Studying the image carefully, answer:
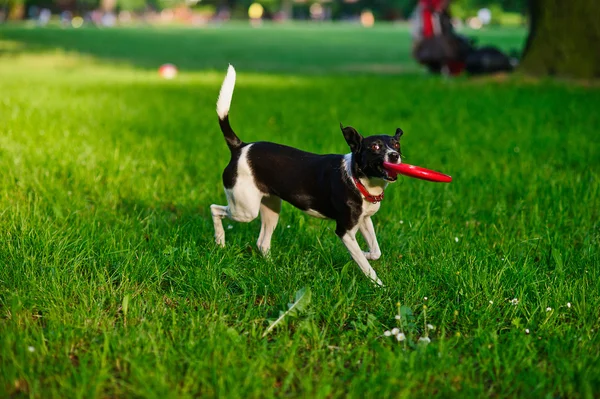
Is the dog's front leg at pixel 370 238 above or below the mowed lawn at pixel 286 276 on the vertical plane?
above

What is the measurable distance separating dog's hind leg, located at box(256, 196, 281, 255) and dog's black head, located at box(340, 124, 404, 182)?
31.5 inches

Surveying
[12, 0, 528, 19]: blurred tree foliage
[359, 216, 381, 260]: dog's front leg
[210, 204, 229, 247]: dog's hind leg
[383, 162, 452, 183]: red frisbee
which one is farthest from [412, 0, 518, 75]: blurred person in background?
[12, 0, 528, 19]: blurred tree foliage

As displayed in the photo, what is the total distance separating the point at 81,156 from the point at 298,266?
3192 millimetres

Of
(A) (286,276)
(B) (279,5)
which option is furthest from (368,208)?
(B) (279,5)

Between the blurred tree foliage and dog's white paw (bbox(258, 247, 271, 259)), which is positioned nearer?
dog's white paw (bbox(258, 247, 271, 259))

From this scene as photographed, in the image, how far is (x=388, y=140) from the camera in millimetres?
3422

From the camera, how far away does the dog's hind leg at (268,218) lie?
410 cm

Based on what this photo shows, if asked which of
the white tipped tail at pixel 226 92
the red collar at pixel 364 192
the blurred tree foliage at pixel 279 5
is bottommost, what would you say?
the red collar at pixel 364 192

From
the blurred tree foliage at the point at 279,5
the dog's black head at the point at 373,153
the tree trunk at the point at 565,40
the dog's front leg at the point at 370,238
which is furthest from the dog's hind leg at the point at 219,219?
the blurred tree foliage at the point at 279,5

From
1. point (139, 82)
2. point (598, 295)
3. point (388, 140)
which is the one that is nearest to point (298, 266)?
point (388, 140)

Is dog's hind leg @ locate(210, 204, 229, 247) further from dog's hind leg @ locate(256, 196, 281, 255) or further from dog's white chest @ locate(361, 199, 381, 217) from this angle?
dog's white chest @ locate(361, 199, 381, 217)

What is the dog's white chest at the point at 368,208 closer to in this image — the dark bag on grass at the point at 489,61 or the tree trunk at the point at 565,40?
the tree trunk at the point at 565,40

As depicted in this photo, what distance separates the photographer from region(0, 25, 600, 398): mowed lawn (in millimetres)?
2670

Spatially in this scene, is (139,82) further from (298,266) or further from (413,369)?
(413,369)
